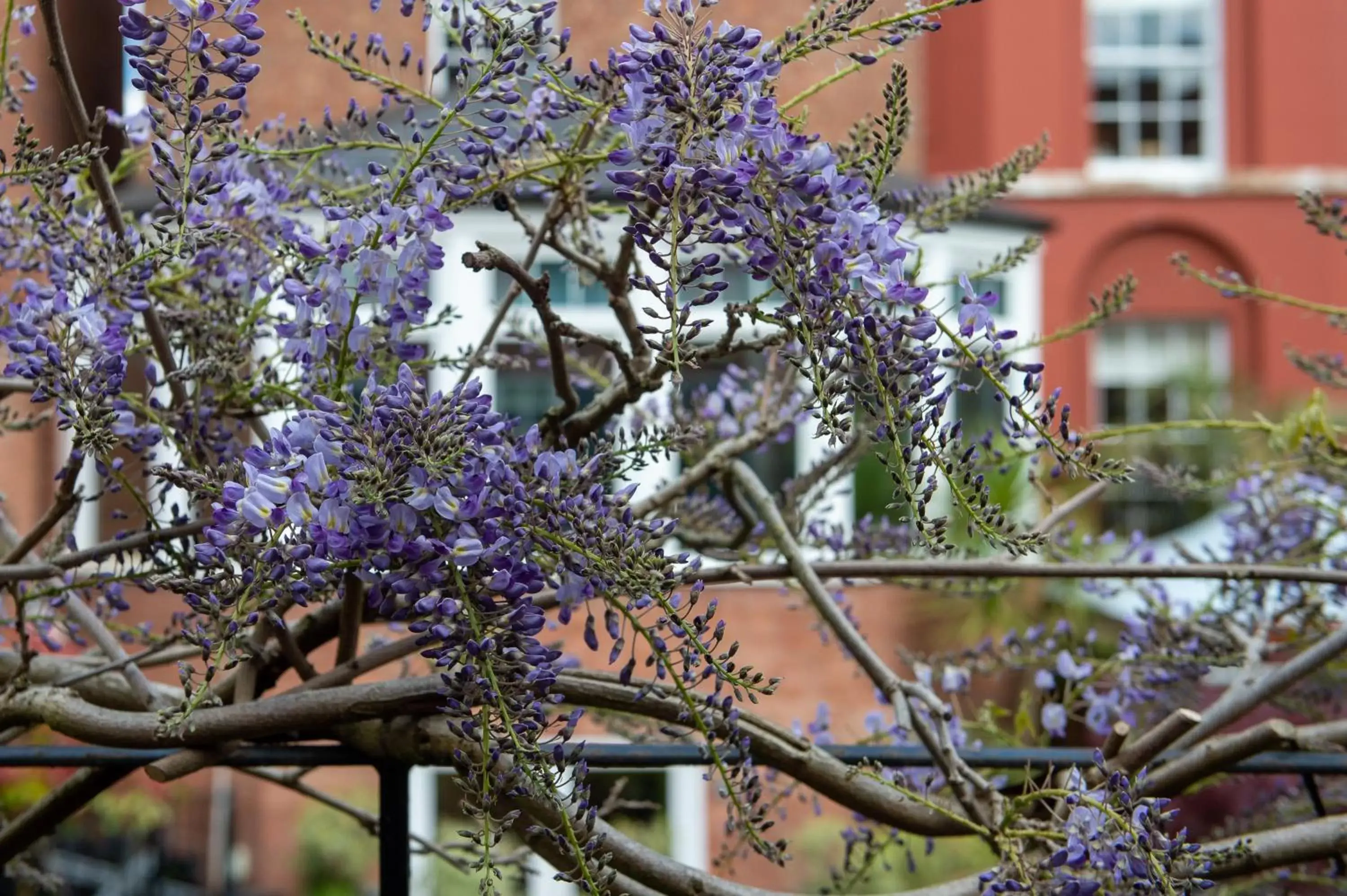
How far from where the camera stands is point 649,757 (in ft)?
3.19

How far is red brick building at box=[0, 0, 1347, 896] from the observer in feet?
29.8

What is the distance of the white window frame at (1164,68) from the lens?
10750mm

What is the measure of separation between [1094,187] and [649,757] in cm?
1020

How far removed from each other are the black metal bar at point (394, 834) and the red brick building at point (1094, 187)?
7.72 m

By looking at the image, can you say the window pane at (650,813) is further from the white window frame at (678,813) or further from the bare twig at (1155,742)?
the bare twig at (1155,742)

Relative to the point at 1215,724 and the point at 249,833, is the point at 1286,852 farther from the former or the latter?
the point at 249,833

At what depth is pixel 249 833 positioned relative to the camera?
9.10 meters

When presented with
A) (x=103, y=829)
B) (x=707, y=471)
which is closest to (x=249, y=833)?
(x=103, y=829)

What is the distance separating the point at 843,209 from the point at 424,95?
1.08 ft

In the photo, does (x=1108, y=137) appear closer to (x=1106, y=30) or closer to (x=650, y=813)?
(x=1106, y=30)

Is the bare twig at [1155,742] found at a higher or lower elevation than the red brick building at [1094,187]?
lower

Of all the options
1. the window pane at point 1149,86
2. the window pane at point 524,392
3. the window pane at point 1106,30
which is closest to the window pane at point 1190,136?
the window pane at point 1149,86

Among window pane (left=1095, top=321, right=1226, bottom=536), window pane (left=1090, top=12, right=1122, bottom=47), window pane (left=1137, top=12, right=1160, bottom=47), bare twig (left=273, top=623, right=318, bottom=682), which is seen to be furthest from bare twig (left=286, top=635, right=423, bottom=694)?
window pane (left=1137, top=12, right=1160, bottom=47)

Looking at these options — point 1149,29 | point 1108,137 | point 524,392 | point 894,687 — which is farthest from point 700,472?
point 1149,29
